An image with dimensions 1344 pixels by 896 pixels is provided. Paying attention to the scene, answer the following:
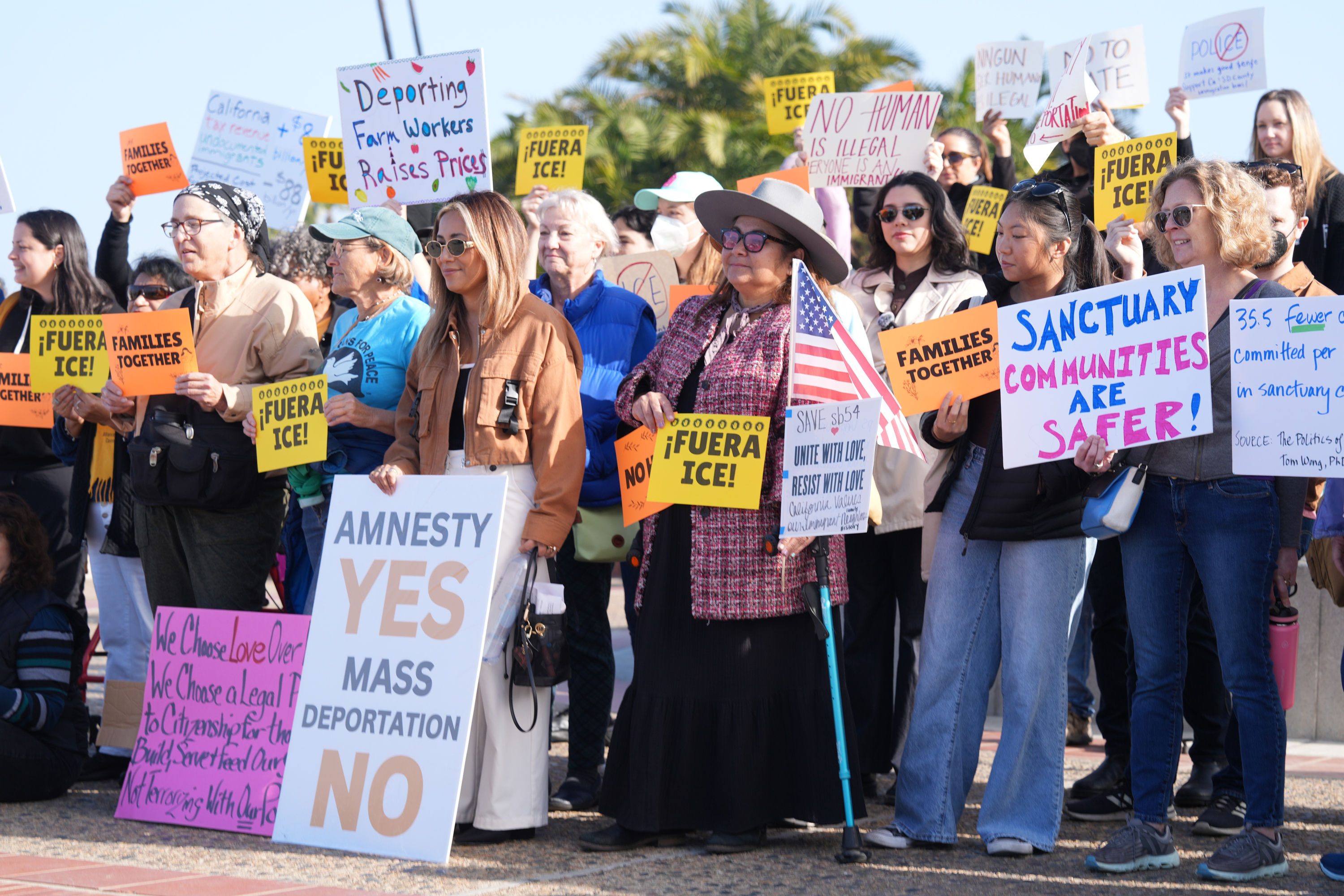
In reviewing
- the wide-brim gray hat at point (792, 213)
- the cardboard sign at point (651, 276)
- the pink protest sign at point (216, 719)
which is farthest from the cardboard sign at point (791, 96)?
the pink protest sign at point (216, 719)

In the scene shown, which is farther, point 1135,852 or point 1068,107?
point 1068,107

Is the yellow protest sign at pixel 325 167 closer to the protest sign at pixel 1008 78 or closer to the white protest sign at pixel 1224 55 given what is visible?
the protest sign at pixel 1008 78

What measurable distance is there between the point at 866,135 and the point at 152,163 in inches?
157

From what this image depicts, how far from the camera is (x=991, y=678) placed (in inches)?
193

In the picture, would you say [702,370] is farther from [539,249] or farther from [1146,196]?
[1146,196]

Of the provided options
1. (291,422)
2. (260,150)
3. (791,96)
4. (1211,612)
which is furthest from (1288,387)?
(260,150)

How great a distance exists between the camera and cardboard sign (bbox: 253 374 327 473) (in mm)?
5199

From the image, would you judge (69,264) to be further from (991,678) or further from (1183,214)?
(1183,214)

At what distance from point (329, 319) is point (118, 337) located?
1603mm

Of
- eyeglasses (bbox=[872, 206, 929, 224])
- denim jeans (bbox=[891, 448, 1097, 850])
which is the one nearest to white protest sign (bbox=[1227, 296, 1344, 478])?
denim jeans (bbox=[891, 448, 1097, 850])

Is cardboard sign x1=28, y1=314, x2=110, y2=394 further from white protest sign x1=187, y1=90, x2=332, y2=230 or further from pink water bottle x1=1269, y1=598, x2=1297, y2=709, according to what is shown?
pink water bottle x1=1269, y1=598, x2=1297, y2=709

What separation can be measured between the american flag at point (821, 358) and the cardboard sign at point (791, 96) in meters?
4.19

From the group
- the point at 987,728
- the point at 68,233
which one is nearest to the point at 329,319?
the point at 68,233

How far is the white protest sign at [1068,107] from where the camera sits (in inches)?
277
